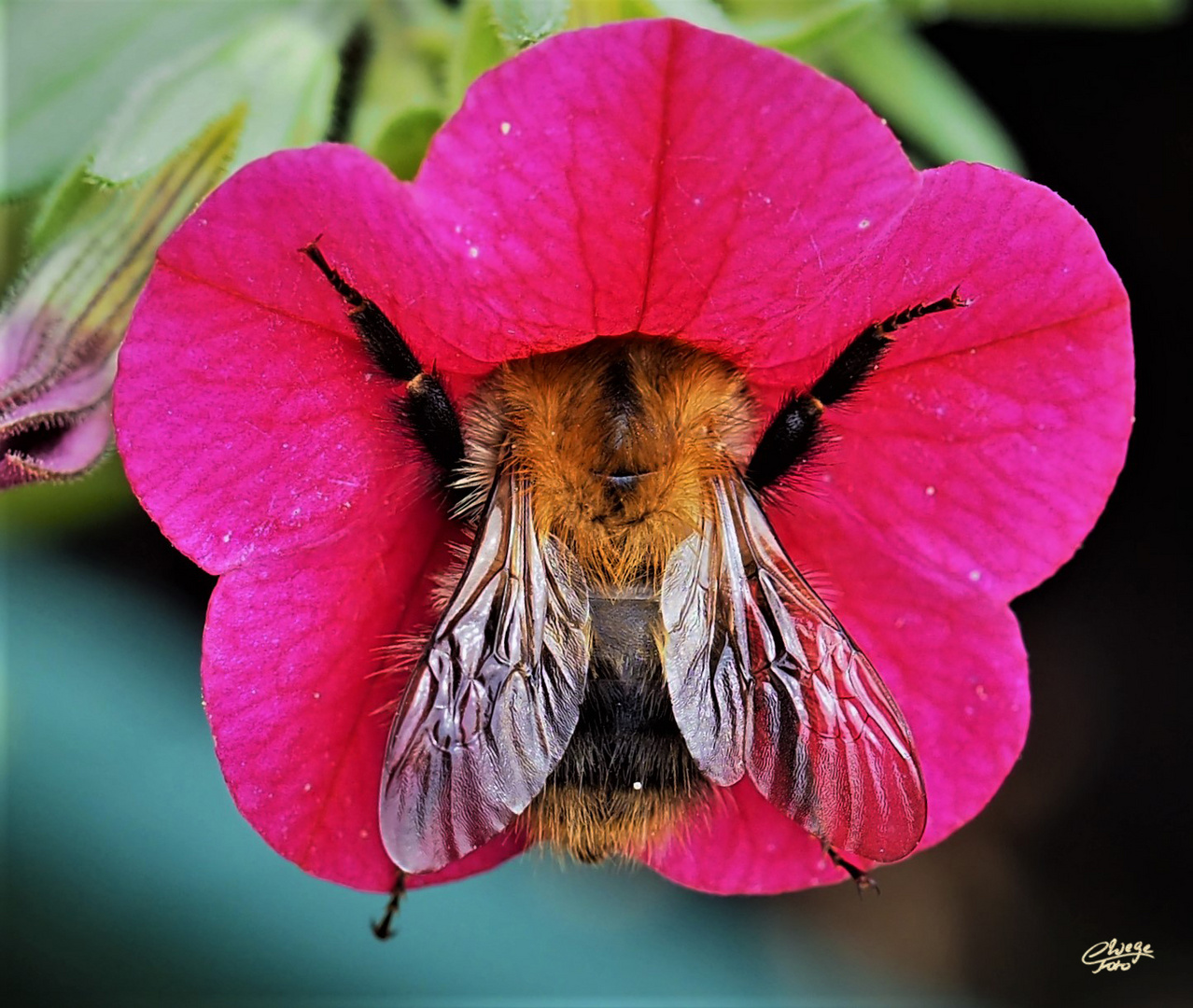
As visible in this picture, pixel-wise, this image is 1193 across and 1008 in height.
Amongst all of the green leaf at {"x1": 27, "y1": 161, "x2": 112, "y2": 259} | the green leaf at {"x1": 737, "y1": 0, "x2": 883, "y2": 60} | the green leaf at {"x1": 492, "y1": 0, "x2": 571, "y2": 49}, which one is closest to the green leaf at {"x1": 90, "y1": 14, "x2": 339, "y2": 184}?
the green leaf at {"x1": 27, "y1": 161, "x2": 112, "y2": 259}

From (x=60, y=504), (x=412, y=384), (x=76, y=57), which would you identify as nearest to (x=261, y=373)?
(x=412, y=384)

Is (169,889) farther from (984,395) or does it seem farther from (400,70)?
(984,395)

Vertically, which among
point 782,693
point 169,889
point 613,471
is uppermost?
point 613,471

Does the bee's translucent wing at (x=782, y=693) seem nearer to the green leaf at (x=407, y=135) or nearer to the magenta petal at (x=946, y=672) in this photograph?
the magenta petal at (x=946, y=672)

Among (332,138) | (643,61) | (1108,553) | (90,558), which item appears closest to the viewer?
(643,61)

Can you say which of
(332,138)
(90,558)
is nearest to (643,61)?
(332,138)

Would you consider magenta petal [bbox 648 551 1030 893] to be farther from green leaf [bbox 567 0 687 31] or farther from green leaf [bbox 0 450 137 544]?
green leaf [bbox 0 450 137 544]

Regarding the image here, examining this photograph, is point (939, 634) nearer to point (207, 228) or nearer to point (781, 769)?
point (781, 769)
